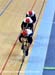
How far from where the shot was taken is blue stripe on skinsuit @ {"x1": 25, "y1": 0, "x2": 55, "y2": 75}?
4.04 m

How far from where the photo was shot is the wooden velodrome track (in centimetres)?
414

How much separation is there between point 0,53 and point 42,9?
9.55 ft

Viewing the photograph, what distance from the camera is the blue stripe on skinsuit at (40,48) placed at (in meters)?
4.04

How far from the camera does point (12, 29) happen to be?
5.77 m

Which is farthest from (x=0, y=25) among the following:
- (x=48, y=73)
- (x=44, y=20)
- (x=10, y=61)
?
(x=48, y=73)

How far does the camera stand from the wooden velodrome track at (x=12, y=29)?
4.14 metres

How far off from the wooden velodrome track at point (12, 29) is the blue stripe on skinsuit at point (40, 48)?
0.30 ft

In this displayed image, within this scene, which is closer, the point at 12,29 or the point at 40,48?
the point at 40,48

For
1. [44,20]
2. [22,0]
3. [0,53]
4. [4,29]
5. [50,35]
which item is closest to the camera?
[0,53]

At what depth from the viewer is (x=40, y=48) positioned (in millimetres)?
4754

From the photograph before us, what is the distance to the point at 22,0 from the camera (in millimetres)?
8398

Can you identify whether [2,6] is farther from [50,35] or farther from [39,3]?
[50,35]

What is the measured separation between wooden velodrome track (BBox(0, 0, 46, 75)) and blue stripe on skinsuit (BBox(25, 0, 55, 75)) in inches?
3.6

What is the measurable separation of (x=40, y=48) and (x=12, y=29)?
1185mm
